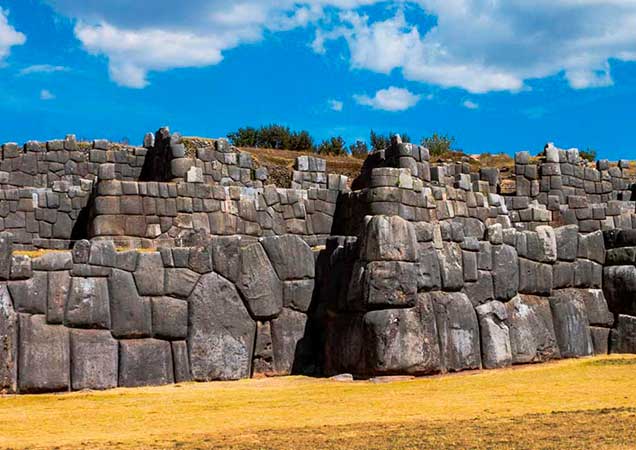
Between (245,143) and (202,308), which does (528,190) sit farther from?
(245,143)

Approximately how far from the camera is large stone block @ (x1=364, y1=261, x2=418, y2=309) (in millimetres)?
12352

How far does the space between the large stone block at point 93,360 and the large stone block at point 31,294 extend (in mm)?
526

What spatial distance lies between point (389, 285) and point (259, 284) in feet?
6.10

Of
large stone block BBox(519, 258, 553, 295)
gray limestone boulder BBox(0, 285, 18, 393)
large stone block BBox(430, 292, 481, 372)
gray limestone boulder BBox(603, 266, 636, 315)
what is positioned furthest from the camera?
gray limestone boulder BBox(603, 266, 636, 315)

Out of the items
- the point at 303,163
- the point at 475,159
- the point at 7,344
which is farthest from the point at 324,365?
the point at 475,159

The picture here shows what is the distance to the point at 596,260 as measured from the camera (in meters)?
15.5

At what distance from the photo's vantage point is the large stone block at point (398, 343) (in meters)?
12.2

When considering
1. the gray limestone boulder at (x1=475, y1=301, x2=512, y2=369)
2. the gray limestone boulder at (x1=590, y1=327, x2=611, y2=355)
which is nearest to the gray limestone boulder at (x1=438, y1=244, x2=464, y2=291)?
the gray limestone boulder at (x1=475, y1=301, x2=512, y2=369)

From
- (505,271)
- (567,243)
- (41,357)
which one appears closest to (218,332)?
(41,357)

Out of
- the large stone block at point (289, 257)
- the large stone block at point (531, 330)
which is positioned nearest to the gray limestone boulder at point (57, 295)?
the large stone block at point (289, 257)

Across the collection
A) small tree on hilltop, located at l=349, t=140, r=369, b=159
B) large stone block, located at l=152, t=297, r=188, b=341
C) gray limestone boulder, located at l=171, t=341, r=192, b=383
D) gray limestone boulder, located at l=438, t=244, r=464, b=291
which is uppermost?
small tree on hilltop, located at l=349, t=140, r=369, b=159

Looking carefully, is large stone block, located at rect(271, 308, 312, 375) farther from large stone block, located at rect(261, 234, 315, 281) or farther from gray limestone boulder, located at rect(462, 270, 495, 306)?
gray limestone boulder, located at rect(462, 270, 495, 306)

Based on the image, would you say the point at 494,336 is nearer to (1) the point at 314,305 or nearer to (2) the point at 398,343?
(2) the point at 398,343

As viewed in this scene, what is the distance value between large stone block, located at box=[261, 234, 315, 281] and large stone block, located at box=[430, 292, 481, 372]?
6.13 ft
